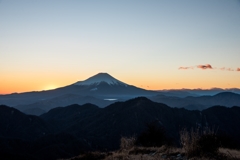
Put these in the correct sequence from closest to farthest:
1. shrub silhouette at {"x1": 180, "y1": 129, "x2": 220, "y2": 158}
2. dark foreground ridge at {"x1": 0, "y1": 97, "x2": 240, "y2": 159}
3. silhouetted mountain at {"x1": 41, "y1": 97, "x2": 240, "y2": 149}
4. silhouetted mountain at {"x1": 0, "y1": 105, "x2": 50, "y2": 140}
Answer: shrub silhouette at {"x1": 180, "y1": 129, "x2": 220, "y2": 158} → dark foreground ridge at {"x1": 0, "y1": 97, "x2": 240, "y2": 159} → silhouetted mountain at {"x1": 41, "y1": 97, "x2": 240, "y2": 149} → silhouetted mountain at {"x1": 0, "y1": 105, "x2": 50, "y2": 140}

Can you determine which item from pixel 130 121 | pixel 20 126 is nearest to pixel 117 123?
pixel 130 121

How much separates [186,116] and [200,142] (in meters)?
121

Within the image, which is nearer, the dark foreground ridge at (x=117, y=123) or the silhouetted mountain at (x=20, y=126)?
the dark foreground ridge at (x=117, y=123)

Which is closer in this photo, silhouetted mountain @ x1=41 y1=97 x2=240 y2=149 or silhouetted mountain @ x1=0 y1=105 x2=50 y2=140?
silhouetted mountain @ x1=41 y1=97 x2=240 y2=149

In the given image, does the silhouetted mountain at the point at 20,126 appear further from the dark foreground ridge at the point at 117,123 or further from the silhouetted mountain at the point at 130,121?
the silhouetted mountain at the point at 130,121

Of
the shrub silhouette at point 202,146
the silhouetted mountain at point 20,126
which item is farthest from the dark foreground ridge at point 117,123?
the shrub silhouette at point 202,146

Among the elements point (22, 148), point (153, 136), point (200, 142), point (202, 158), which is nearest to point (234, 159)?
point (202, 158)

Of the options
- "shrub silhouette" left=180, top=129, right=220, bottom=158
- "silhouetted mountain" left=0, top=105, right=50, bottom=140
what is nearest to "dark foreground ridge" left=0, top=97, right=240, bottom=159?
"silhouetted mountain" left=0, top=105, right=50, bottom=140

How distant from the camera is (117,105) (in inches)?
5236

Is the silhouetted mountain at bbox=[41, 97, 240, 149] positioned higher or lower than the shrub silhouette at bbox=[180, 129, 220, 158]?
lower

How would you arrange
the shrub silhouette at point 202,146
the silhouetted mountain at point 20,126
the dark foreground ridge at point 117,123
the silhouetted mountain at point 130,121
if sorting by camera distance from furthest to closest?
the silhouetted mountain at point 20,126, the silhouetted mountain at point 130,121, the dark foreground ridge at point 117,123, the shrub silhouette at point 202,146

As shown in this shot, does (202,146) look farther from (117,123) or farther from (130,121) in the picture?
(130,121)

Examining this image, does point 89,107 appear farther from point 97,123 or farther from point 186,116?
point 186,116

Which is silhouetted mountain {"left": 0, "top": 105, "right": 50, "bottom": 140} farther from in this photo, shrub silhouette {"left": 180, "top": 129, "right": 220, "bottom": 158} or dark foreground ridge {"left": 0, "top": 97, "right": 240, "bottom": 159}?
shrub silhouette {"left": 180, "top": 129, "right": 220, "bottom": 158}
